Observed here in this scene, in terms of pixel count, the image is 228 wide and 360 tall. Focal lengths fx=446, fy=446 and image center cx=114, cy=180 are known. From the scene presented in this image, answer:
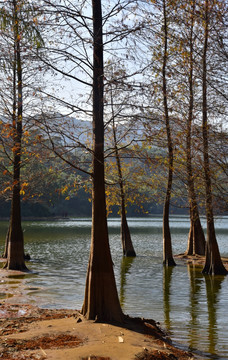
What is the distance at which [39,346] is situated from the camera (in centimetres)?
723

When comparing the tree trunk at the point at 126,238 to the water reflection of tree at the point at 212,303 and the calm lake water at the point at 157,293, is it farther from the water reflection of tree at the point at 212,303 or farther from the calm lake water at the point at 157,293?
the water reflection of tree at the point at 212,303

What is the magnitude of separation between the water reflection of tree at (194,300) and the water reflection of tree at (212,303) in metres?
0.30

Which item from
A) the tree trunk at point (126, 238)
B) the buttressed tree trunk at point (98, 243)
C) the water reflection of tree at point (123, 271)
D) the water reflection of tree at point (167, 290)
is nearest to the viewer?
the buttressed tree trunk at point (98, 243)

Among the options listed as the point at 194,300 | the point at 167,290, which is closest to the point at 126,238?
the point at 167,290

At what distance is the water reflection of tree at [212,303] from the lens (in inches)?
369

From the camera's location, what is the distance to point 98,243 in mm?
9438

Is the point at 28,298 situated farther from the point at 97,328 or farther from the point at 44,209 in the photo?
the point at 44,209

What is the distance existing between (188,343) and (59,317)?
2876 millimetres

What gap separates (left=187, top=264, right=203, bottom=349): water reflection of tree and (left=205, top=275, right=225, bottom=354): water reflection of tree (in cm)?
30

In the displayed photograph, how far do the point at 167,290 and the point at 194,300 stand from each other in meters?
1.98

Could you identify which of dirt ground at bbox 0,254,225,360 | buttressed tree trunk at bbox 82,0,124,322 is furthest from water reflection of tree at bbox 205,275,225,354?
buttressed tree trunk at bbox 82,0,124,322

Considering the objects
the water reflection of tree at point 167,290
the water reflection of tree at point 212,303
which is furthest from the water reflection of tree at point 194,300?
the water reflection of tree at point 167,290

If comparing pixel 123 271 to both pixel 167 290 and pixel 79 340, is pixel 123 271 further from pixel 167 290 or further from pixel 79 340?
pixel 79 340

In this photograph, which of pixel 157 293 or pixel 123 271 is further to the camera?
pixel 123 271
